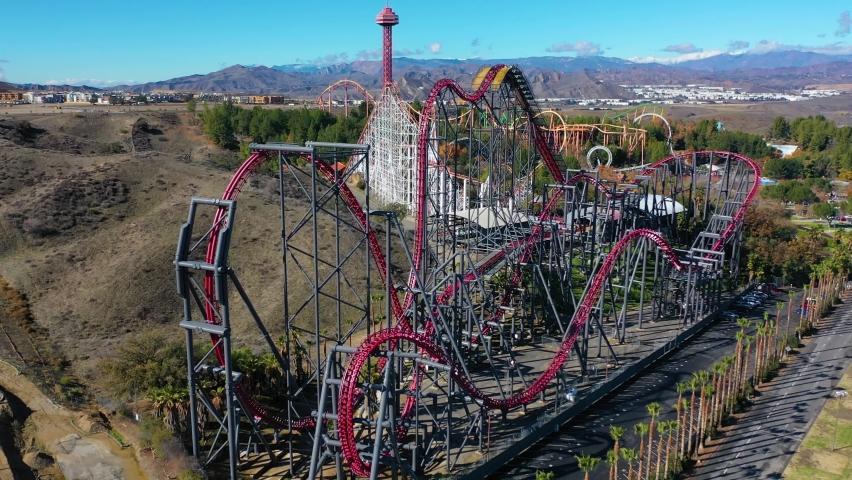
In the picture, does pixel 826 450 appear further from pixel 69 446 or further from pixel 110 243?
pixel 110 243

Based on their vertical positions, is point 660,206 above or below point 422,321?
above

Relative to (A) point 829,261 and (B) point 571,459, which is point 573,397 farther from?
(A) point 829,261

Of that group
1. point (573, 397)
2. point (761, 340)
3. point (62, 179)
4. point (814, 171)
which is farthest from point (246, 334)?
point (814, 171)

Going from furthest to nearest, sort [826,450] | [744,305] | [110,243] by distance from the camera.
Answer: [110,243] < [744,305] < [826,450]

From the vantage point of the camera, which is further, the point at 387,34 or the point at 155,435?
the point at 387,34

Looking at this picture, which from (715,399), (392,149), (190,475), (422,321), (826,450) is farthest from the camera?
(392,149)

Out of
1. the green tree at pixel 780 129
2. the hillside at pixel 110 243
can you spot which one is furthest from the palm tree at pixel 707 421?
the green tree at pixel 780 129

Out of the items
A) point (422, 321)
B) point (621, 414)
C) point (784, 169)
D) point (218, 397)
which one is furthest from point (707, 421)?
point (784, 169)

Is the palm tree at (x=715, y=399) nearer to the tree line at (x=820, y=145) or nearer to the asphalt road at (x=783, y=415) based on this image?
the asphalt road at (x=783, y=415)
